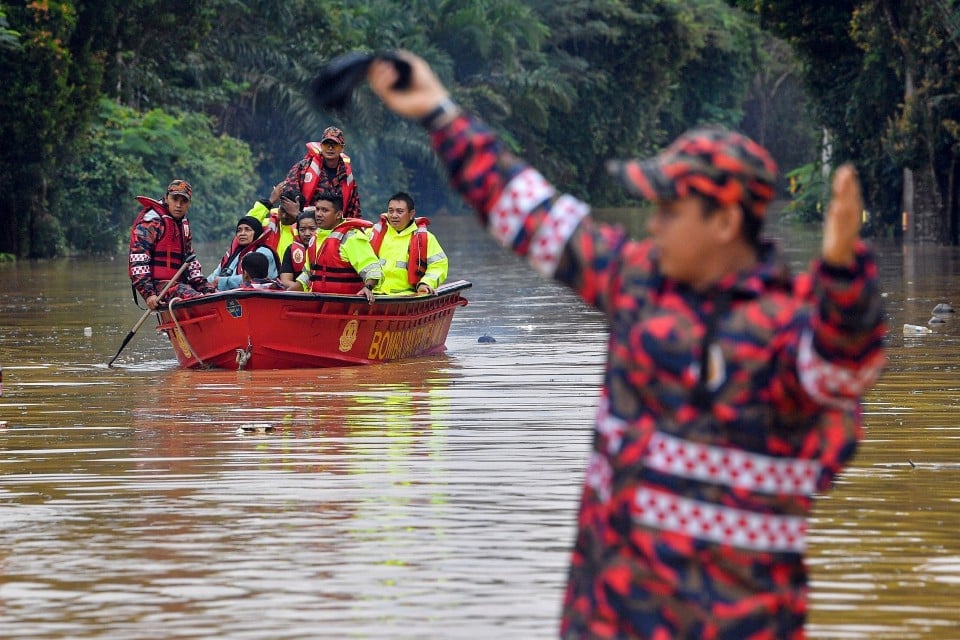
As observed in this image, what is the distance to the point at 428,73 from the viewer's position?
3.99m

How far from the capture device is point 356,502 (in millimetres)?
8727

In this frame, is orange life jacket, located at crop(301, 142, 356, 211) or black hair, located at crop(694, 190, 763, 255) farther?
orange life jacket, located at crop(301, 142, 356, 211)

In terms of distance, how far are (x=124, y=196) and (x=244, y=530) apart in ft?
117

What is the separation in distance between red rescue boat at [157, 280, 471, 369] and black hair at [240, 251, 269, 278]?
847mm

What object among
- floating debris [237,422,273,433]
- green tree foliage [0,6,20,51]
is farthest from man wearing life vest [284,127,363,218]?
green tree foliage [0,6,20,51]

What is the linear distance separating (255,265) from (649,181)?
1305 centimetres

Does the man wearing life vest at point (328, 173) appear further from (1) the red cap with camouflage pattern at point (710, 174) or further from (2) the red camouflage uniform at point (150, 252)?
(1) the red cap with camouflage pattern at point (710, 174)

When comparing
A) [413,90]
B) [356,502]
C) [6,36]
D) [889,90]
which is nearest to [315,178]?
[356,502]

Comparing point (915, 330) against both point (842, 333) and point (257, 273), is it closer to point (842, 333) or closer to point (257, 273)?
point (257, 273)

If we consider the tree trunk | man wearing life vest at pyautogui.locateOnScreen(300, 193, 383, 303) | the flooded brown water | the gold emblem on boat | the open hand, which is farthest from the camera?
the tree trunk

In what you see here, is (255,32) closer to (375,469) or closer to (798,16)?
(798,16)

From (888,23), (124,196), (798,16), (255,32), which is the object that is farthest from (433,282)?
(255,32)

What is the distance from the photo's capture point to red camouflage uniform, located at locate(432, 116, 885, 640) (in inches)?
144

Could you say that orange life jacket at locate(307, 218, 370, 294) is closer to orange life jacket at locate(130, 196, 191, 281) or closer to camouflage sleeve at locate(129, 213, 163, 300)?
orange life jacket at locate(130, 196, 191, 281)
